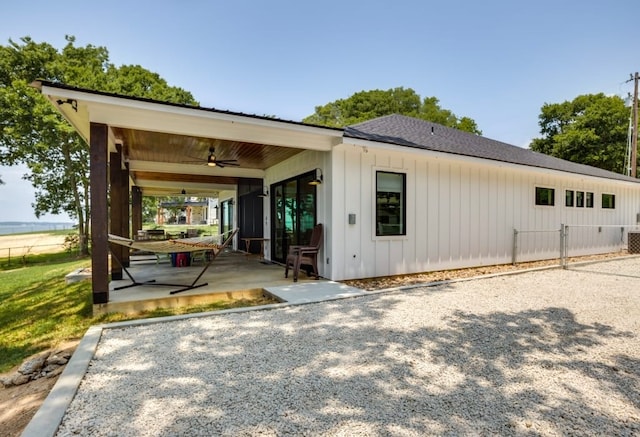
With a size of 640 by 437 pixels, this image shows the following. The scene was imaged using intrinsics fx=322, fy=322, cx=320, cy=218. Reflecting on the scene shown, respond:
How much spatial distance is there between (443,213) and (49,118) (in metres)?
14.0

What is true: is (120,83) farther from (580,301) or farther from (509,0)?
(580,301)

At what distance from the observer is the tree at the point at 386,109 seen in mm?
27000

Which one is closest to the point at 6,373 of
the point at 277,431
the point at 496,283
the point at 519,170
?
the point at 277,431

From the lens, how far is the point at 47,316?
4.57m

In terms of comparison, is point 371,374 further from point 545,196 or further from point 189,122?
point 545,196

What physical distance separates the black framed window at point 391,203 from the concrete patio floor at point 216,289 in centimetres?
167

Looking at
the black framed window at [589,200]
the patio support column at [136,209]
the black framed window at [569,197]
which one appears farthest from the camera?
the patio support column at [136,209]

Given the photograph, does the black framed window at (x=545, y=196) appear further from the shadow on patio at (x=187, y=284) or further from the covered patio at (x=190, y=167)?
the shadow on patio at (x=187, y=284)

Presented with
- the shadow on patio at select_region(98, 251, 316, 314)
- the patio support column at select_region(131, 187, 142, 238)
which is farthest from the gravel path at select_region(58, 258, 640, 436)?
the patio support column at select_region(131, 187, 142, 238)

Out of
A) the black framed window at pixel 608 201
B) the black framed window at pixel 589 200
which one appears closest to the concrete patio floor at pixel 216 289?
the black framed window at pixel 589 200

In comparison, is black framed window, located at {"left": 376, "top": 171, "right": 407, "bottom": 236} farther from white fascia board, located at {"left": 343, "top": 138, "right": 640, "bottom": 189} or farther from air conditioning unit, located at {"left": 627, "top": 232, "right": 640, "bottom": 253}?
air conditioning unit, located at {"left": 627, "top": 232, "right": 640, "bottom": 253}

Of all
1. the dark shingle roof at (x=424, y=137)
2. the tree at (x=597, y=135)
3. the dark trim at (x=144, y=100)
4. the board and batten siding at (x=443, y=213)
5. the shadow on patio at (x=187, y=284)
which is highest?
the tree at (x=597, y=135)

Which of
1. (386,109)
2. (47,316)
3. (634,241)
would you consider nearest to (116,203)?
(47,316)

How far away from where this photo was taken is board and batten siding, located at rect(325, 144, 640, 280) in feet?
20.1
